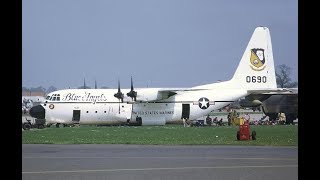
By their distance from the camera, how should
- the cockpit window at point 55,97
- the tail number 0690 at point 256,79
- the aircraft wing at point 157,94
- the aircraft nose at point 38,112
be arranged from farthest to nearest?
the tail number 0690 at point 256,79 → the cockpit window at point 55,97 → the aircraft wing at point 157,94 → the aircraft nose at point 38,112

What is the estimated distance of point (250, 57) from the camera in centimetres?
5003

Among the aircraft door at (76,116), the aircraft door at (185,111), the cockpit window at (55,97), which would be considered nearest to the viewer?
the aircraft door at (76,116)

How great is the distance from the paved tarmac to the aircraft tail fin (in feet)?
102

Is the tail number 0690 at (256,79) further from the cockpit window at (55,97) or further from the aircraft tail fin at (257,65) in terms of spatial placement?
the cockpit window at (55,97)

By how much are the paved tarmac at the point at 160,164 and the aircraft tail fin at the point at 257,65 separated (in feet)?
102

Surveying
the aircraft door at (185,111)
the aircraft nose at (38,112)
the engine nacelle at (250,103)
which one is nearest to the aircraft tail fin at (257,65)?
the engine nacelle at (250,103)

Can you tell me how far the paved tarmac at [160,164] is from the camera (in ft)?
40.5

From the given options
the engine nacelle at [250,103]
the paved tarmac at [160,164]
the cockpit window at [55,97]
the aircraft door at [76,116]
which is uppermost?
the cockpit window at [55,97]

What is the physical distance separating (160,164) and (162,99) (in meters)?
32.9

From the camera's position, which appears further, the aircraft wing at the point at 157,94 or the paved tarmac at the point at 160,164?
the aircraft wing at the point at 157,94

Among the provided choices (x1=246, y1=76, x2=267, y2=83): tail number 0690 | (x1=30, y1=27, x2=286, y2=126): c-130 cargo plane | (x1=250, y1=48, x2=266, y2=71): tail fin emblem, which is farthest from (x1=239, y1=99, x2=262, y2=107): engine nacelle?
(x1=250, y1=48, x2=266, y2=71): tail fin emblem

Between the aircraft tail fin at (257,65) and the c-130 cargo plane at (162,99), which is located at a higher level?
the aircraft tail fin at (257,65)
